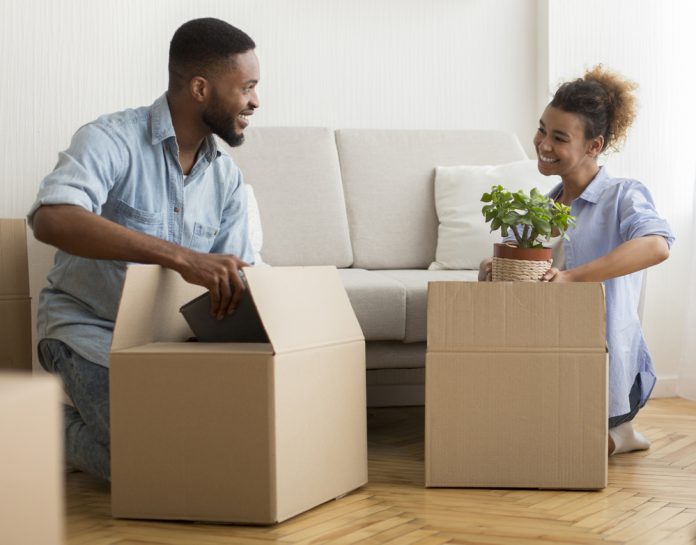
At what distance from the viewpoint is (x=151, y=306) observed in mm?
1773

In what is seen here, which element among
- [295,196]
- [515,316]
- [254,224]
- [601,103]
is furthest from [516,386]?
[295,196]

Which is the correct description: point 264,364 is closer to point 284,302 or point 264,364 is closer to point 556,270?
point 284,302

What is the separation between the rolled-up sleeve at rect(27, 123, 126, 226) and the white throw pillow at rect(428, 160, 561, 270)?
121 centimetres

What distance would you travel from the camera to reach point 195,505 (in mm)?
1692

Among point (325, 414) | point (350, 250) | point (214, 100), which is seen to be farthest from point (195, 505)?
point (350, 250)

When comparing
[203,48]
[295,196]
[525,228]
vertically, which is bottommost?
[525,228]

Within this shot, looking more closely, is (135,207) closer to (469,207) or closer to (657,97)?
(469,207)

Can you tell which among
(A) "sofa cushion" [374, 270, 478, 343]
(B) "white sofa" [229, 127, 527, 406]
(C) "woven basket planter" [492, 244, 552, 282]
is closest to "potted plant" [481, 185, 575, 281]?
(C) "woven basket planter" [492, 244, 552, 282]

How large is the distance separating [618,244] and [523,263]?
411mm

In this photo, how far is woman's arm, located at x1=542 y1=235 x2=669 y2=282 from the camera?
6.84 ft

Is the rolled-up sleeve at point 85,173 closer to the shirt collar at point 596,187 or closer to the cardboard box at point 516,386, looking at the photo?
the cardboard box at point 516,386

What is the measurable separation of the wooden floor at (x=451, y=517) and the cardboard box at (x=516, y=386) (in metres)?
0.05

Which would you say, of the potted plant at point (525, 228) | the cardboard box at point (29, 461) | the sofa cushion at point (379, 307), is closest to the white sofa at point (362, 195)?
the sofa cushion at point (379, 307)

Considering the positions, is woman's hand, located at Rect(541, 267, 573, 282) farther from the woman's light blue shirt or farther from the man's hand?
the man's hand
